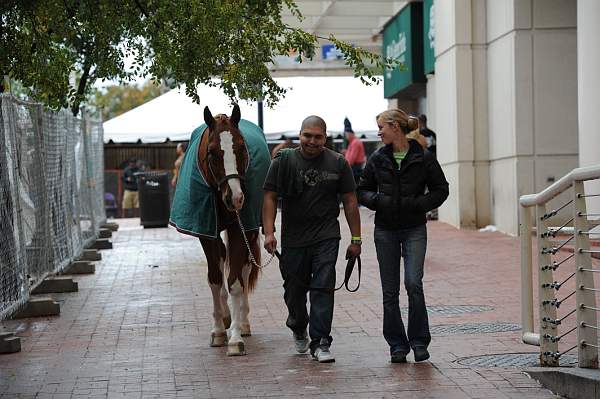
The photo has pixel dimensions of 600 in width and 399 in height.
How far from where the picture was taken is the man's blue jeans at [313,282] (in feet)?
28.8

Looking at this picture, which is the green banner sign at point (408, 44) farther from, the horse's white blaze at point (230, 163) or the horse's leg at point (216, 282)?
the horse's white blaze at point (230, 163)

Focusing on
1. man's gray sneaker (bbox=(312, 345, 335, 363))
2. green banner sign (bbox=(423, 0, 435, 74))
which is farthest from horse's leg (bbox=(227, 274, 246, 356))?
green banner sign (bbox=(423, 0, 435, 74))

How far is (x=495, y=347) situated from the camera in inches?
360

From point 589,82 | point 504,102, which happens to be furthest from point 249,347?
point 504,102

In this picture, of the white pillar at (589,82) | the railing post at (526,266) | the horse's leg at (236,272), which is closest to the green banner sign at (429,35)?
the white pillar at (589,82)

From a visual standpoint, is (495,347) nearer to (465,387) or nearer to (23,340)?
(465,387)

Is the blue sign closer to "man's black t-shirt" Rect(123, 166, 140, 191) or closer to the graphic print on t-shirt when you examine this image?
"man's black t-shirt" Rect(123, 166, 140, 191)

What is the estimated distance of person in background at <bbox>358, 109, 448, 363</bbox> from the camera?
8.53m

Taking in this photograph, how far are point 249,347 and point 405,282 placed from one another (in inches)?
66.5

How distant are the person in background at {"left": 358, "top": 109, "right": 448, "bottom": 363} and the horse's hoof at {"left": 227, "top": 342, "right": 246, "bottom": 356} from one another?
1277 millimetres

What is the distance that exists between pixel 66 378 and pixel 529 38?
12718 millimetres

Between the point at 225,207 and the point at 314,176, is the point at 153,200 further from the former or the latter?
the point at 314,176

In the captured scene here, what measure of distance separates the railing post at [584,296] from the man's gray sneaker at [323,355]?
1914 mm

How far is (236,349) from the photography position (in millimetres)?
9234
